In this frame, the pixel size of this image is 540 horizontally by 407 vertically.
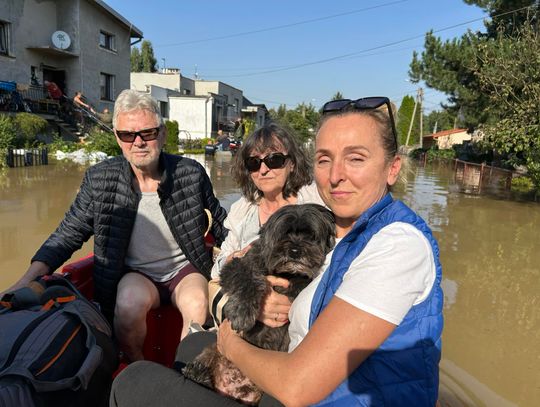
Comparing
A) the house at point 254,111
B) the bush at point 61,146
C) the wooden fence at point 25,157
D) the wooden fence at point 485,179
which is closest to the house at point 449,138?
the house at point 254,111

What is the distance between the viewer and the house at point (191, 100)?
39281 millimetres

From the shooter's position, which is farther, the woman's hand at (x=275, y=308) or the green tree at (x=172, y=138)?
the green tree at (x=172, y=138)

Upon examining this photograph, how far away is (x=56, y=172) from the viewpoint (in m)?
14.8

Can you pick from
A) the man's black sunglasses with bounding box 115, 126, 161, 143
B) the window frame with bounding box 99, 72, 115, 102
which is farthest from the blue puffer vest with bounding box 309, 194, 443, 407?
the window frame with bounding box 99, 72, 115, 102

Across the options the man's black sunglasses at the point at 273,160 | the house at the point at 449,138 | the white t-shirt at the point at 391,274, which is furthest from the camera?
the house at the point at 449,138

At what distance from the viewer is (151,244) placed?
3328 mm

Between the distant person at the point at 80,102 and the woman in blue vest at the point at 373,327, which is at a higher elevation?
the distant person at the point at 80,102

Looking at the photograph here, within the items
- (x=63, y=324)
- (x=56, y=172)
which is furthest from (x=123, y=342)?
(x=56, y=172)

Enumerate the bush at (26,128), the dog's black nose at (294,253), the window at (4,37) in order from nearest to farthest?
the dog's black nose at (294,253) → the bush at (26,128) → the window at (4,37)

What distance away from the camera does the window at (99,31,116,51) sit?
25.8 metres

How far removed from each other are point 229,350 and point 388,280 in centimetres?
86

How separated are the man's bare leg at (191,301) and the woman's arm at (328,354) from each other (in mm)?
1615

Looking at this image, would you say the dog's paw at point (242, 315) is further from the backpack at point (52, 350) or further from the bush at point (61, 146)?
the bush at point (61, 146)

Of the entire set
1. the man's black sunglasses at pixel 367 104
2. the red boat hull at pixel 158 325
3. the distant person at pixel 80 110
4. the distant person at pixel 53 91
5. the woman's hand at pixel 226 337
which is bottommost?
the red boat hull at pixel 158 325
